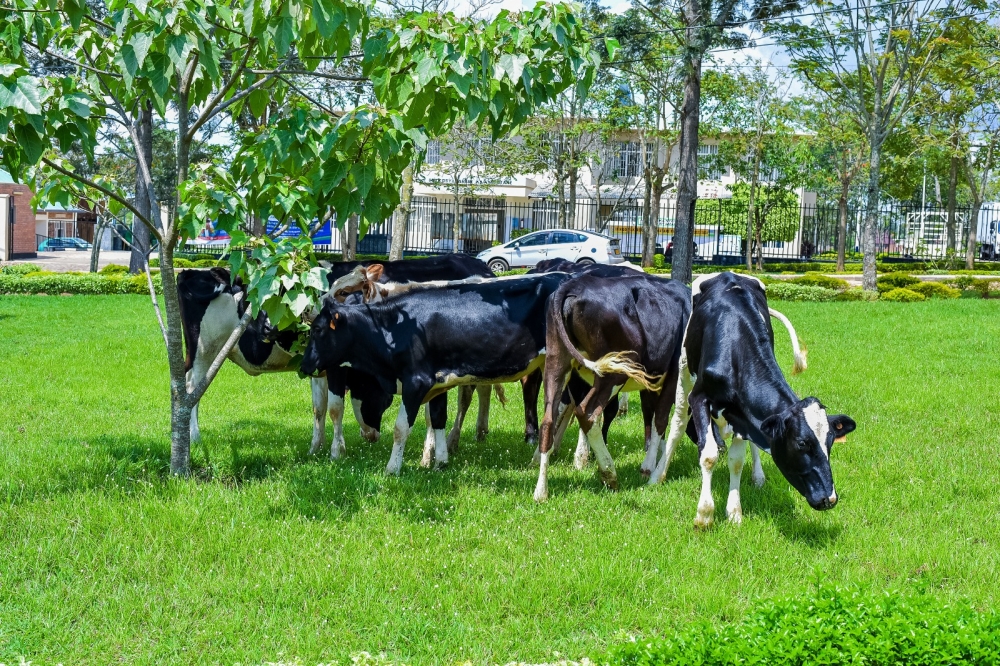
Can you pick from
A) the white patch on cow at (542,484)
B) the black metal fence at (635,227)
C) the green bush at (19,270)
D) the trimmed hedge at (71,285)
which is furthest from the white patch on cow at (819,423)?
the black metal fence at (635,227)

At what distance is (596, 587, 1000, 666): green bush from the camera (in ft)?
15.0

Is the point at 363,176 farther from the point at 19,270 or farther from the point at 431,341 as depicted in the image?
the point at 19,270

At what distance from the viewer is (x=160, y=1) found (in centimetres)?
631

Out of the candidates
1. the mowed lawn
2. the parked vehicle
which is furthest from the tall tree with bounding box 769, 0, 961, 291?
the parked vehicle

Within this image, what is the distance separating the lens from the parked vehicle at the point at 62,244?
74.7 metres

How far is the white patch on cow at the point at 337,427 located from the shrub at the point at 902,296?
61.9 feet

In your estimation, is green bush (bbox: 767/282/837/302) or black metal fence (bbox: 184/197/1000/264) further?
black metal fence (bbox: 184/197/1000/264)

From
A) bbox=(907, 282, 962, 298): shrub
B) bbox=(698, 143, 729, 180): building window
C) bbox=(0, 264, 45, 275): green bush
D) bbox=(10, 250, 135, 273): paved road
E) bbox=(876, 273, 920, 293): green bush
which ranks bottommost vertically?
bbox=(10, 250, 135, 273): paved road

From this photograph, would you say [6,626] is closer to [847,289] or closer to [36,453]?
[36,453]

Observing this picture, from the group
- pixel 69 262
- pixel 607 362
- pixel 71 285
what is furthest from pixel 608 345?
pixel 69 262

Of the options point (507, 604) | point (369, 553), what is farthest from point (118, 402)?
point (507, 604)

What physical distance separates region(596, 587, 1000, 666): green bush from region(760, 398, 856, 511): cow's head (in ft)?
6.40

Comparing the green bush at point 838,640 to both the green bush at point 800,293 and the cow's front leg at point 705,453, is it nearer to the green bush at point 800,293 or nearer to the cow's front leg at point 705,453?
the cow's front leg at point 705,453

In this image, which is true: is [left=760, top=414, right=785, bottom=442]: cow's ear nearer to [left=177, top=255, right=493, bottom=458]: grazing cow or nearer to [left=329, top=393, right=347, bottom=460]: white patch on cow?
[left=177, top=255, right=493, bottom=458]: grazing cow
